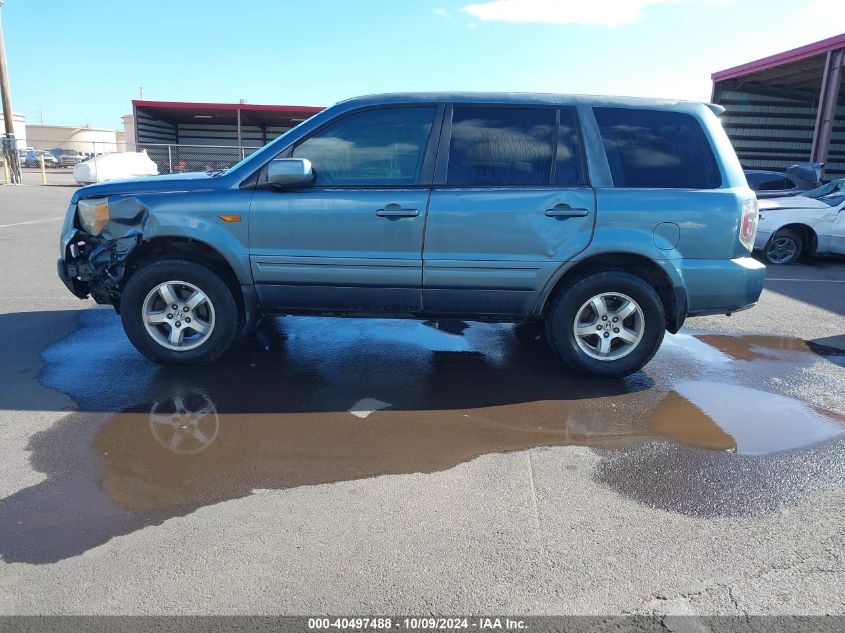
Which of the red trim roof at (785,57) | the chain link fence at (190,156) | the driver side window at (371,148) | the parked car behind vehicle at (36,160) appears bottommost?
the driver side window at (371,148)

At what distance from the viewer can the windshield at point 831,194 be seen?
11016mm

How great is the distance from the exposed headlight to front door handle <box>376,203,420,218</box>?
204 cm

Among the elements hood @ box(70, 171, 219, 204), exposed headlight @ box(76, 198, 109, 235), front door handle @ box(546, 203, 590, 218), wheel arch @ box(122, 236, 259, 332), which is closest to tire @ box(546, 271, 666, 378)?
front door handle @ box(546, 203, 590, 218)

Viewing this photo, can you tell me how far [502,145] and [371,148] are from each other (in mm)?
946

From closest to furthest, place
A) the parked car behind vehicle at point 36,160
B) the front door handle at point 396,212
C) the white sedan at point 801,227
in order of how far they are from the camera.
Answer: the front door handle at point 396,212
the white sedan at point 801,227
the parked car behind vehicle at point 36,160

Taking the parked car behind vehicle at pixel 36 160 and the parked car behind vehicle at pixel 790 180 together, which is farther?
the parked car behind vehicle at pixel 36 160

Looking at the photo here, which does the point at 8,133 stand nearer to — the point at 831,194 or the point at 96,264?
the point at 96,264

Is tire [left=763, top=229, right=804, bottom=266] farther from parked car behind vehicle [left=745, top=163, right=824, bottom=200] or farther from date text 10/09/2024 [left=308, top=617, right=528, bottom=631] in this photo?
date text 10/09/2024 [left=308, top=617, right=528, bottom=631]

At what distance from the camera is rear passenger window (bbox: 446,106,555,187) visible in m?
4.49

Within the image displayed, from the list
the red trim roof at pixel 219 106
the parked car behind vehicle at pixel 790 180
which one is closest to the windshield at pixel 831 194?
the parked car behind vehicle at pixel 790 180

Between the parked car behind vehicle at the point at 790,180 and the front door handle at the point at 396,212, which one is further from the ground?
the parked car behind vehicle at the point at 790,180

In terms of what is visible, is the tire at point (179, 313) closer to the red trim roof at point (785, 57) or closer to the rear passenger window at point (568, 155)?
the rear passenger window at point (568, 155)

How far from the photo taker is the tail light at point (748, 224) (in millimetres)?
4496

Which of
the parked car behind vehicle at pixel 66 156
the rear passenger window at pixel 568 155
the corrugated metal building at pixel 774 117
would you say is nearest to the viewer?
the rear passenger window at pixel 568 155
